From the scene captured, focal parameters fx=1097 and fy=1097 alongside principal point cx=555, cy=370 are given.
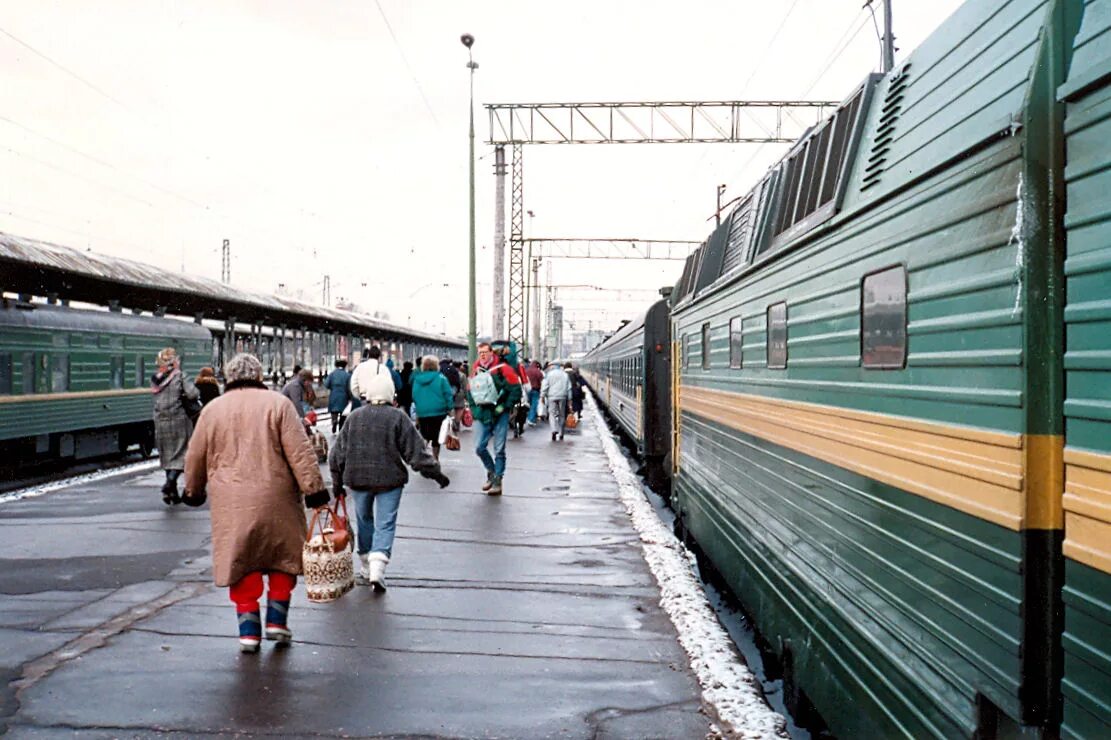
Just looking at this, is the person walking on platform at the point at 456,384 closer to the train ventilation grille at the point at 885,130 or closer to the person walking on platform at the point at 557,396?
the person walking on platform at the point at 557,396

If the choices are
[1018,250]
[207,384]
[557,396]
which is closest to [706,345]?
[1018,250]

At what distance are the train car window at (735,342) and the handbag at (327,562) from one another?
9.67 ft

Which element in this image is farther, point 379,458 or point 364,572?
point 364,572

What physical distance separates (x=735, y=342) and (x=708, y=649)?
7.68 ft

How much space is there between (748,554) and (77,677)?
13.2ft

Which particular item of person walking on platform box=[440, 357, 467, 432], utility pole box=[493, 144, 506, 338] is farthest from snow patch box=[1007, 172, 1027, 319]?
utility pole box=[493, 144, 506, 338]

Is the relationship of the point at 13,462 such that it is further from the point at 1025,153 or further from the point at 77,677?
the point at 1025,153

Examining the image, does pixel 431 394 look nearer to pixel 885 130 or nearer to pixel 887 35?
pixel 887 35

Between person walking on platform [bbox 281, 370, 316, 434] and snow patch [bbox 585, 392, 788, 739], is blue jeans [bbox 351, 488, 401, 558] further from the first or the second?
person walking on platform [bbox 281, 370, 316, 434]

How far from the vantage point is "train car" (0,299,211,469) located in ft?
53.4

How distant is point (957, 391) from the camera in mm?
3377

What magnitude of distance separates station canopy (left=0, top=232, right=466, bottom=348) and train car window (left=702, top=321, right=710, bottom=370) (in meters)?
11.7

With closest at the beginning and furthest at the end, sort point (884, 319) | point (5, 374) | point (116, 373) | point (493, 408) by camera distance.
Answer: point (884, 319), point (493, 408), point (5, 374), point (116, 373)

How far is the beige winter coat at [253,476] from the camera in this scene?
19.5ft
